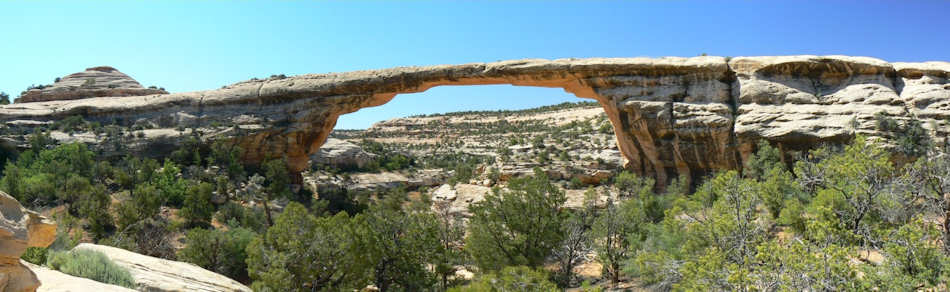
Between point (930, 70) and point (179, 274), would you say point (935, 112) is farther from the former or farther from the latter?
point (179, 274)

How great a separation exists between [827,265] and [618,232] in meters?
10.2

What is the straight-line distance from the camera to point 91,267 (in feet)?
21.9

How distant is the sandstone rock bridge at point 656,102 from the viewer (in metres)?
17.9

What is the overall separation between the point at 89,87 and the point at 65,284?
3612 centimetres

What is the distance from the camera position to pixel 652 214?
64.5ft

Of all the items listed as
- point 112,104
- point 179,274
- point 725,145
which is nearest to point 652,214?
point 725,145

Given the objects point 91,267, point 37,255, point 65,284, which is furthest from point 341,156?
point 65,284

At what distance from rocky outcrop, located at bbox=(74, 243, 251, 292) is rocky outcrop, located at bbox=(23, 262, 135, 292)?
107 cm

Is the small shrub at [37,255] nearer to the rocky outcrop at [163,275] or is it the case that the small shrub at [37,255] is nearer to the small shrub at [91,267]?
the rocky outcrop at [163,275]

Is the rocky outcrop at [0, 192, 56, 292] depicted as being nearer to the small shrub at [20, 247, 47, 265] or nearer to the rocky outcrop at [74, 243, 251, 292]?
the rocky outcrop at [74, 243, 251, 292]

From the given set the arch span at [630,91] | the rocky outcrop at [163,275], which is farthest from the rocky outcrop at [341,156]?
the rocky outcrop at [163,275]

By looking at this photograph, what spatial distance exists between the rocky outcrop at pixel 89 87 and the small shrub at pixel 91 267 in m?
34.1

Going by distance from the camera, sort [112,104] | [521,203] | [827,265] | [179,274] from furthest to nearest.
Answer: [112,104] → [521,203] → [179,274] → [827,265]

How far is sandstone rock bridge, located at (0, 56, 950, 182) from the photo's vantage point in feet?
58.7
